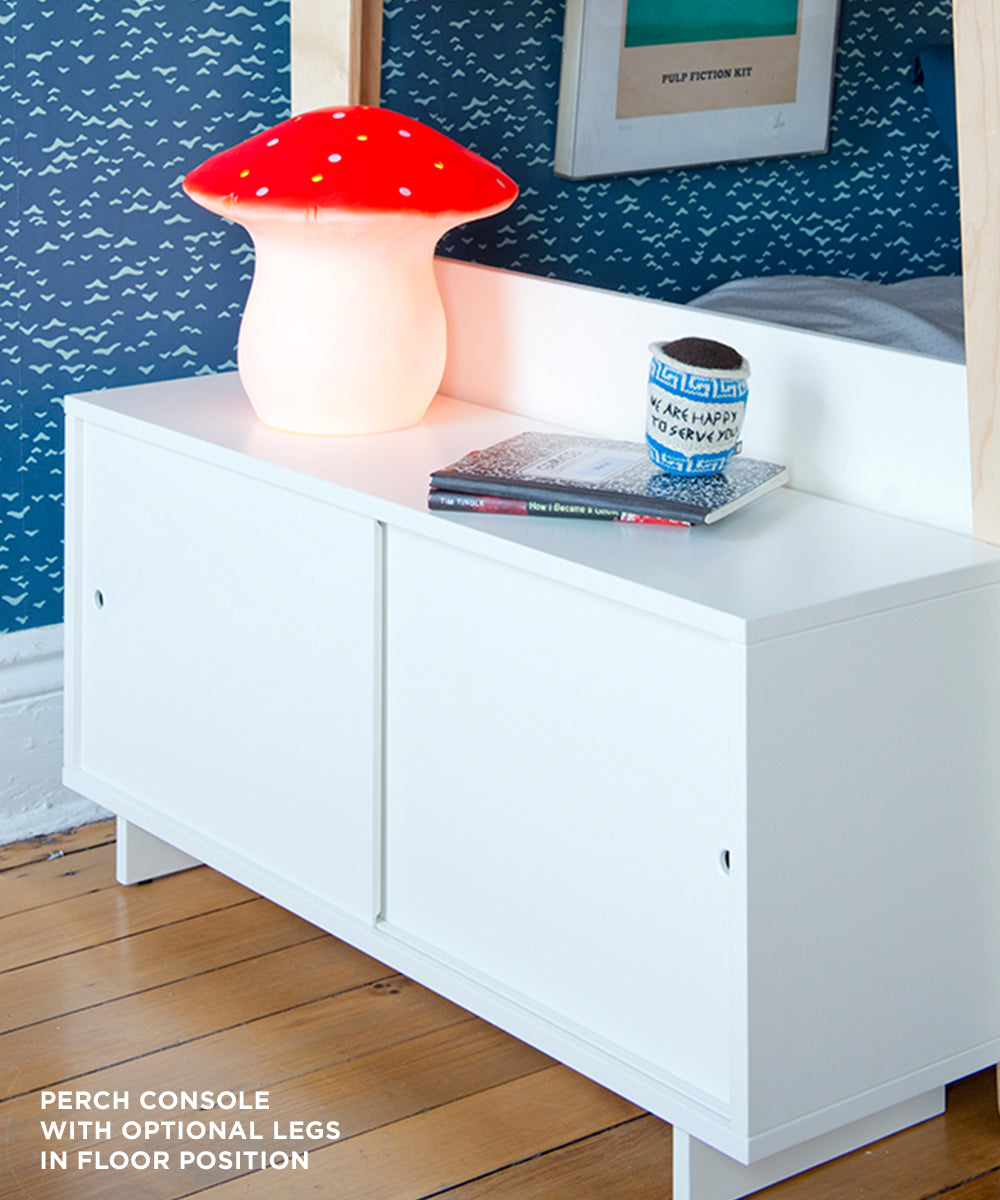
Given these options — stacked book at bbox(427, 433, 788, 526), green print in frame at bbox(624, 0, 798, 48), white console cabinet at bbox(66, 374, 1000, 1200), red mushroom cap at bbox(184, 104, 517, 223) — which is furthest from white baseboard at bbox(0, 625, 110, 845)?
green print in frame at bbox(624, 0, 798, 48)

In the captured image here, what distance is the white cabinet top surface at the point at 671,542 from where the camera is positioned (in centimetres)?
111

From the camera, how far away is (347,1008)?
154cm

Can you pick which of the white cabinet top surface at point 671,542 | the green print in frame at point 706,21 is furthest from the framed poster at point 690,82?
the white cabinet top surface at point 671,542

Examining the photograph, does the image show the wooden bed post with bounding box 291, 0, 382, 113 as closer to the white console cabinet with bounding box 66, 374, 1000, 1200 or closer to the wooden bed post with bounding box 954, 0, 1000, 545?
the white console cabinet with bounding box 66, 374, 1000, 1200

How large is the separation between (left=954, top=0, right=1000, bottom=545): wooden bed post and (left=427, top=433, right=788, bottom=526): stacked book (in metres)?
0.19

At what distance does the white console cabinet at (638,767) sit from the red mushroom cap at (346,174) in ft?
0.73

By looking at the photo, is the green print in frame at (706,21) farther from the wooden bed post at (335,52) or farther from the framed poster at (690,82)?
the wooden bed post at (335,52)

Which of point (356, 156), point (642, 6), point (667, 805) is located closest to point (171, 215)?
point (356, 156)

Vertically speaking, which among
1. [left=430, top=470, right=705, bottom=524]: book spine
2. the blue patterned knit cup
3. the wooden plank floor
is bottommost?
the wooden plank floor

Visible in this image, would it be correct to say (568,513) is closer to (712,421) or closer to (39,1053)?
(712,421)

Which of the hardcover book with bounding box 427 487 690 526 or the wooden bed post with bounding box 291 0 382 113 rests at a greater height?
the wooden bed post with bounding box 291 0 382 113

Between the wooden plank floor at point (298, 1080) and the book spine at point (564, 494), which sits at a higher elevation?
the book spine at point (564, 494)

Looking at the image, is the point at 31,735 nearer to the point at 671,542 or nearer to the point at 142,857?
the point at 142,857

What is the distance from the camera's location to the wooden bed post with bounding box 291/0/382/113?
1.75 m
